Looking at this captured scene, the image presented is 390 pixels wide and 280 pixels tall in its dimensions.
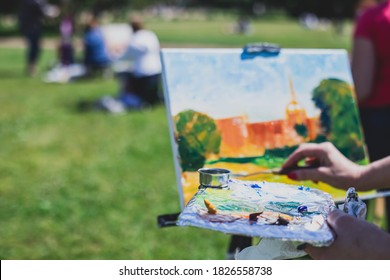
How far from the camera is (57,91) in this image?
937 centimetres

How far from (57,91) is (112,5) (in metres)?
12.9

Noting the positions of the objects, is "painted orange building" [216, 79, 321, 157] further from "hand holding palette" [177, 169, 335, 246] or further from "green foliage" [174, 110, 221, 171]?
"hand holding palette" [177, 169, 335, 246]

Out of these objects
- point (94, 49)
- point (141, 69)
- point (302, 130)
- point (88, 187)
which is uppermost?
point (94, 49)

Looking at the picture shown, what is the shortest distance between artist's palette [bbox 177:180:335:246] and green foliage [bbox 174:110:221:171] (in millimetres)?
478

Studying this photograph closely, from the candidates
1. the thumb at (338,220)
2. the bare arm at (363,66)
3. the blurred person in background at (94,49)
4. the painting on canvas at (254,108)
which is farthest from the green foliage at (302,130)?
the blurred person in background at (94,49)

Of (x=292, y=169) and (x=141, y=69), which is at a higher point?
(x=141, y=69)

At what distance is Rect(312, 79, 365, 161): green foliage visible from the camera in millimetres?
2395

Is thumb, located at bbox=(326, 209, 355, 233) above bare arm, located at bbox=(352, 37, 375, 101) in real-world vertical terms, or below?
below

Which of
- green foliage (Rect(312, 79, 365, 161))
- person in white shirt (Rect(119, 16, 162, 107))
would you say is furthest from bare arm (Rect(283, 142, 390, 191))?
person in white shirt (Rect(119, 16, 162, 107))

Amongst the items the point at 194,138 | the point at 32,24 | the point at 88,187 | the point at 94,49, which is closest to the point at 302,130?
the point at 194,138

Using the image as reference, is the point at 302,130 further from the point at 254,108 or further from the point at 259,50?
the point at 259,50

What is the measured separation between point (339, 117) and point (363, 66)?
460 millimetres

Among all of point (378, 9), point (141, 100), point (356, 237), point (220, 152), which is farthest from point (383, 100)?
point (141, 100)

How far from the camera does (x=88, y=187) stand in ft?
15.4
